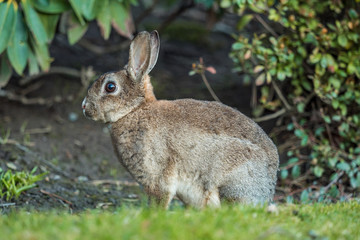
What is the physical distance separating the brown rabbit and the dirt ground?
1.33m

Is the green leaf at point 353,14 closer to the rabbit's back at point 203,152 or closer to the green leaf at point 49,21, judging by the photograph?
the rabbit's back at point 203,152

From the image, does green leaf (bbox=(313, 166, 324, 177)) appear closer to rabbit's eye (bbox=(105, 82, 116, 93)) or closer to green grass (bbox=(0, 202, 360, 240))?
green grass (bbox=(0, 202, 360, 240))

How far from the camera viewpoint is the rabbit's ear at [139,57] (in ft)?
16.7

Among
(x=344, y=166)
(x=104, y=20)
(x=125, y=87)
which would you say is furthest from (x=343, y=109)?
(x=104, y=20)

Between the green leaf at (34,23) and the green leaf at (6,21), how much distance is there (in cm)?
15

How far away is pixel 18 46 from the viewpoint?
6660 mm

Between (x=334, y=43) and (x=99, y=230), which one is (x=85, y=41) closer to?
(x=334, y=43)

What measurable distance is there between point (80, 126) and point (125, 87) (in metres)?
3.54

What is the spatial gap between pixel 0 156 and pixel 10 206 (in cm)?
144

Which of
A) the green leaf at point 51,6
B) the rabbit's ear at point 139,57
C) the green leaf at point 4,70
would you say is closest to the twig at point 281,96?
the rabbit's ear at point 139,57

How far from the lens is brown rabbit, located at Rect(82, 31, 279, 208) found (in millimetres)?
4816

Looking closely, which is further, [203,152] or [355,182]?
[355,182]

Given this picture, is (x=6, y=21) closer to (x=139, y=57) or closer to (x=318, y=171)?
(x=139, y=57)

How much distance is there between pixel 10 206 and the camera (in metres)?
5.42
